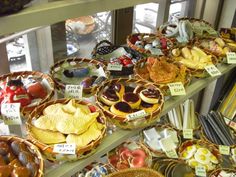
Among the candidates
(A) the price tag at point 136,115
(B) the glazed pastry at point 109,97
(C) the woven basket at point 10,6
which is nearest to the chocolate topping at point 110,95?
(B) the glazed pastry at point 109,97

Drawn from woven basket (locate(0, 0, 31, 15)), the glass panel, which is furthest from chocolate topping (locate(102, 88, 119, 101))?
the glass panel

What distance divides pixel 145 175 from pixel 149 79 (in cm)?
37

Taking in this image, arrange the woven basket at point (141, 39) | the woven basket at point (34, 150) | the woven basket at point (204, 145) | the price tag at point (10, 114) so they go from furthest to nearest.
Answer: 1. the woven basket at point (204, 145)
2. the woven basket at point (141, 39)
3. the price tag at point (10, 114)
4. the woven basket at point (34, 150)

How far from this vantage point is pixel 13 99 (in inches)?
35.0

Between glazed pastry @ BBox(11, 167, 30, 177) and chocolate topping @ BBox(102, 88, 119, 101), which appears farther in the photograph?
chocolate topping @ BBox(102, 88, 119, 101)

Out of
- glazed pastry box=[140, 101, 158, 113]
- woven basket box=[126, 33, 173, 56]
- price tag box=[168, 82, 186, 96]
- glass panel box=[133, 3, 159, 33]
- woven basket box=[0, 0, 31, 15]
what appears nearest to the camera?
woven basket box=[0, 0, 31, 15]

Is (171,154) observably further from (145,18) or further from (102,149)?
(145,18)

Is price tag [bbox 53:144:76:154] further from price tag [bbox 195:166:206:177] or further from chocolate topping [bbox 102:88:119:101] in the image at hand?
price tag [bbox 195:166:206:177]

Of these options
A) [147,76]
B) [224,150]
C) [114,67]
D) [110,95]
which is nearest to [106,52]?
[114,67]

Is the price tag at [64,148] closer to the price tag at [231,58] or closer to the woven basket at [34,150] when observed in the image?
the woven basket at [34,150]

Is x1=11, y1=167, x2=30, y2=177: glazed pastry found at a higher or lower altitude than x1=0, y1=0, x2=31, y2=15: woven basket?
lower

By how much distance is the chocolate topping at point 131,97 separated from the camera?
3.18ft

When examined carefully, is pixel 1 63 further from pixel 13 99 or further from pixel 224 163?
pixel 224 163

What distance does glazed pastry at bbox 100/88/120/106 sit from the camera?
0.96 meters
